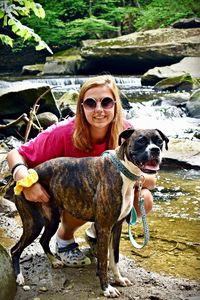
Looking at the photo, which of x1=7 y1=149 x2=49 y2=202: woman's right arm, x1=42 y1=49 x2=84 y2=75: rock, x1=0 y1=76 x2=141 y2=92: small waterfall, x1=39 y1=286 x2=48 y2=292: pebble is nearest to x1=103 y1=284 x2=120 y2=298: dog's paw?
x1=39 y1=286 x2=48 y2=292: pebble

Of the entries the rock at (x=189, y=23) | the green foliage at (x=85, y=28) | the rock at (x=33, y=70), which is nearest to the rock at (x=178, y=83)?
the rock at (x=189, y=23)

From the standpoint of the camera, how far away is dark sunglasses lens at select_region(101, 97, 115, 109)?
119 inches

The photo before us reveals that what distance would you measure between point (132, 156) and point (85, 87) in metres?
0.75

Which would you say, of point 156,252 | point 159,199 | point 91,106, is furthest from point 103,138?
point 159,199

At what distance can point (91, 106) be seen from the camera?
119 inches

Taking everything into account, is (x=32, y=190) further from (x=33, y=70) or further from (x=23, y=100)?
(x=33, y=70)

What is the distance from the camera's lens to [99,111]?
3.00 metres

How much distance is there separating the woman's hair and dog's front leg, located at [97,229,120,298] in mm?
702

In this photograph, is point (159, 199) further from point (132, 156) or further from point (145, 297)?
point (132, 156)

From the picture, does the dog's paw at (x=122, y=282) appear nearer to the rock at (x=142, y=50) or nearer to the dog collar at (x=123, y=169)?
the dog collar at (x=123, y=169)

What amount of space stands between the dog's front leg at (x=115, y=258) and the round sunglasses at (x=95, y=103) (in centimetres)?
83

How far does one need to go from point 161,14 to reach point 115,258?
69.5 feet

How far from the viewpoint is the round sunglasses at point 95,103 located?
302cm

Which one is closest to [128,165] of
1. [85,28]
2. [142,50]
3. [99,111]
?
[99,111]
